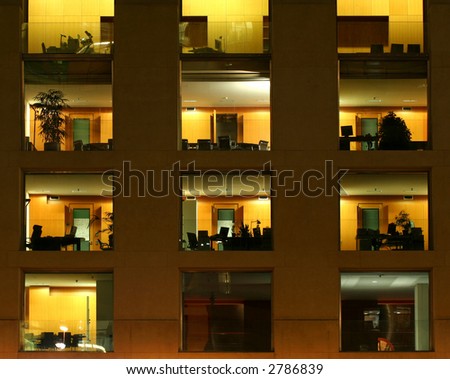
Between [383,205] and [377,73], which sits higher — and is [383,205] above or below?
below

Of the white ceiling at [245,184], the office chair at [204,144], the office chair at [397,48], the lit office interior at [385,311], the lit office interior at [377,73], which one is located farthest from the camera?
the office chair at [397,48]

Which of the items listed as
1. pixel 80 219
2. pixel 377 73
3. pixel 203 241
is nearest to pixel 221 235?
pixel 203 241

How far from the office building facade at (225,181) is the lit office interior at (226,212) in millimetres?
38

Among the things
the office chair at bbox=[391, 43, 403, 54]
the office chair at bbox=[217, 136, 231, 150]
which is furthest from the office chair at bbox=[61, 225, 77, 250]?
the office chair at bbox=[391, 43, 403, 54]

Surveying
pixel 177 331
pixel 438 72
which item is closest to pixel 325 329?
pixel 177 331

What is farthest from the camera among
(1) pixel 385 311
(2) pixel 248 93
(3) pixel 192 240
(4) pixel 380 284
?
(2) pixel 248 93

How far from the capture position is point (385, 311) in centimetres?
2412

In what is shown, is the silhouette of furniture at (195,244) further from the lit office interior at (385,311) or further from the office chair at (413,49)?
the office chair at (413,49)

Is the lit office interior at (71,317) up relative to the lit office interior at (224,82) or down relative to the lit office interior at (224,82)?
down

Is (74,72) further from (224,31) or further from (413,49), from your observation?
(413,49)

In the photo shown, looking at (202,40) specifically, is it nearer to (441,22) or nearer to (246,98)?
(246,98)

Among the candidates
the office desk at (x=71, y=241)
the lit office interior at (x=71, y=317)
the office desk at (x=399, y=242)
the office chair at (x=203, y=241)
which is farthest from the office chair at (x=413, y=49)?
the office desk at (x=71, y=241)

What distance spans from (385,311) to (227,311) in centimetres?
417

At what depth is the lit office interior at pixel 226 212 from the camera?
24.6 m
